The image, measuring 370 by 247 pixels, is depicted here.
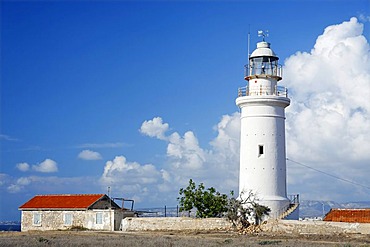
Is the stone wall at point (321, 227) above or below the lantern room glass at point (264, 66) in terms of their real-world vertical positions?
below

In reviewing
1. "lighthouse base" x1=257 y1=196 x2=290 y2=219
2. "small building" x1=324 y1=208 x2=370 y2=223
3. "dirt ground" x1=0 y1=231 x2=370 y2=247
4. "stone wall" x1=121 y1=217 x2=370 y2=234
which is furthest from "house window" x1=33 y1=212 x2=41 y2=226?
"small building" x1=324 y1=208 x2=370 y2=223

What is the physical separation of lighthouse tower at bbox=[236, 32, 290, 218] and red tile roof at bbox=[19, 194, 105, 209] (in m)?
9.73

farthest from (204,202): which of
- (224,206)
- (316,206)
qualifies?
(316,206)

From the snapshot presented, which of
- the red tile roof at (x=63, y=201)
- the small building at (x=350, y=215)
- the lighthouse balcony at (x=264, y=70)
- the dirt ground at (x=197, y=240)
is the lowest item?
the dirt ground at (x=197, y=240)

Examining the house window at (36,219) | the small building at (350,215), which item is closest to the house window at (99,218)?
the house window at (36,219)

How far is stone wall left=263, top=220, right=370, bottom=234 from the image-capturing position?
31.4 metres

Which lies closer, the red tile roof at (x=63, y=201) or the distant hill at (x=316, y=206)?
the red tile roof at (x=63, y=201)

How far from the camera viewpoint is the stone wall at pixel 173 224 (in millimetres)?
34781

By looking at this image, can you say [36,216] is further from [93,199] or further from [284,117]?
[284,117]

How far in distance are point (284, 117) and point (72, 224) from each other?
1430 centimetres

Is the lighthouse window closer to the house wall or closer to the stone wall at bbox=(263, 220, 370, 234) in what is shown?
the stone wall at bbox=(263, 220, 370, 234)

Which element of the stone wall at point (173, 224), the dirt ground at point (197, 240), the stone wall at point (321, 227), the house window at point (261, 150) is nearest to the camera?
the dirt ground at point (197, 240)

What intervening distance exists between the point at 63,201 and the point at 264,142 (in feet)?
44.5

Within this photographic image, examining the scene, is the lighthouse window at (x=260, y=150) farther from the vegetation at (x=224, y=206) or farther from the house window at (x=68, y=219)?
the house window at (x=68, y=219)
